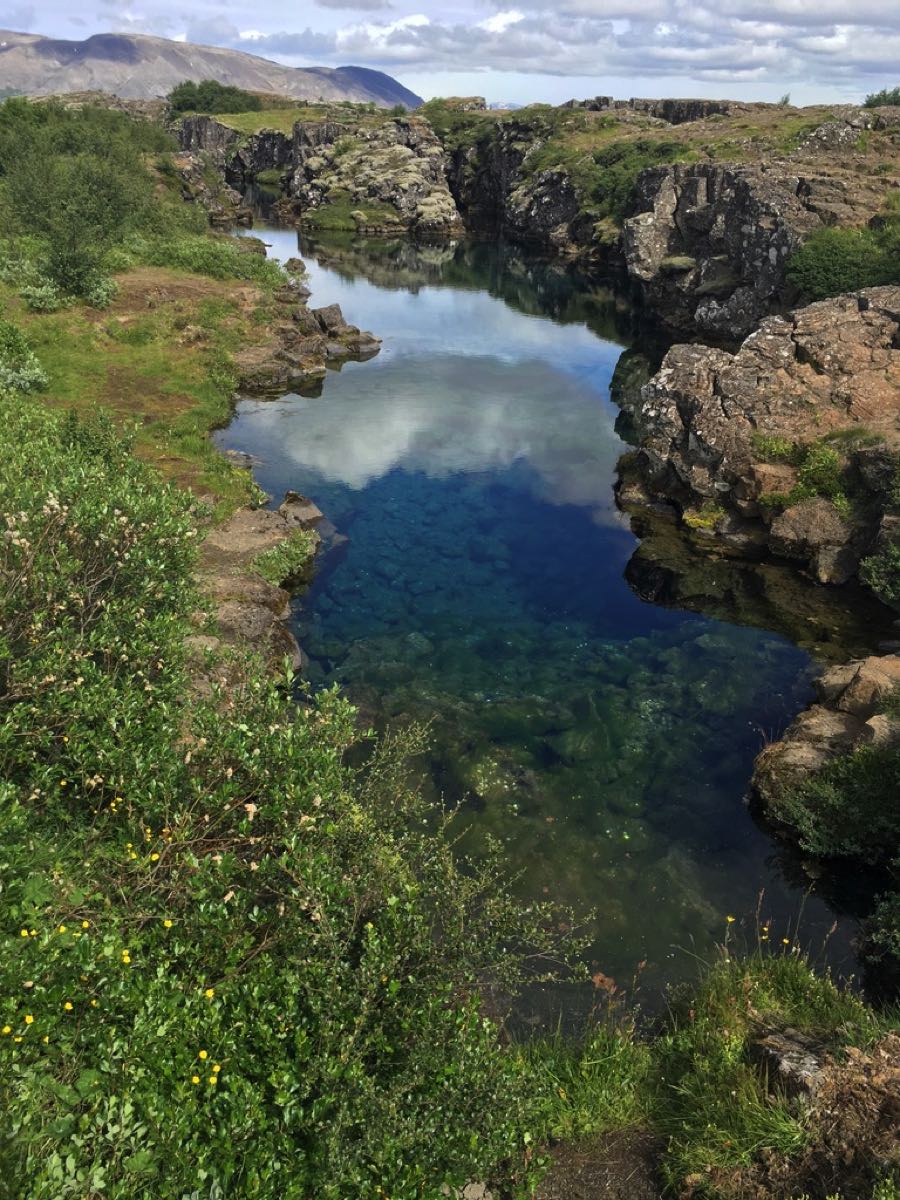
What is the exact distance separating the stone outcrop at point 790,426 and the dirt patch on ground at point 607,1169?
94.3 ft

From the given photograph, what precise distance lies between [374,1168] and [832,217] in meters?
75.7

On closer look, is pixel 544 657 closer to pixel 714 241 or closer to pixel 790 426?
pixel 790 426

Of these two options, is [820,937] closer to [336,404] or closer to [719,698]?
[719,698]

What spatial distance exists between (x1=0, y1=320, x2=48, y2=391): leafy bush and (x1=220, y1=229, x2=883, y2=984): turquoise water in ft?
35.7

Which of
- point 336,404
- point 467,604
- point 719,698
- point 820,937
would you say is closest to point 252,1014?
point 820,937

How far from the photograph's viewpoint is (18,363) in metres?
44.3

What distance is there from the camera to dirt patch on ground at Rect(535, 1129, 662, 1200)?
11.3 m

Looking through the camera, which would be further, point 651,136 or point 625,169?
point 651,136

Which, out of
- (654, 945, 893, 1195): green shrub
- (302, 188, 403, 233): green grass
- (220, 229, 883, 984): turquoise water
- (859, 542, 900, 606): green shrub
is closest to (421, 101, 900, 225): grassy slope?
(302, 188, 403, 233): green grass

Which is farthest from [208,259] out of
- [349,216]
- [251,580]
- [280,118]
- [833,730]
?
[280,118]

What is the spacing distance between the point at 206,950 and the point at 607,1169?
728cm

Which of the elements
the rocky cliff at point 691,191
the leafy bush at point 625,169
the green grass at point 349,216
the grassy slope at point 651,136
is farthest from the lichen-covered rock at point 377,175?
the leafy bush at point 625,169

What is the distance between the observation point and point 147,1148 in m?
8.14

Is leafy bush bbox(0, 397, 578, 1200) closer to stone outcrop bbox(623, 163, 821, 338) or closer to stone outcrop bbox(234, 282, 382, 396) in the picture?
stone outcrop bbox(234, 282, 382, 396)
